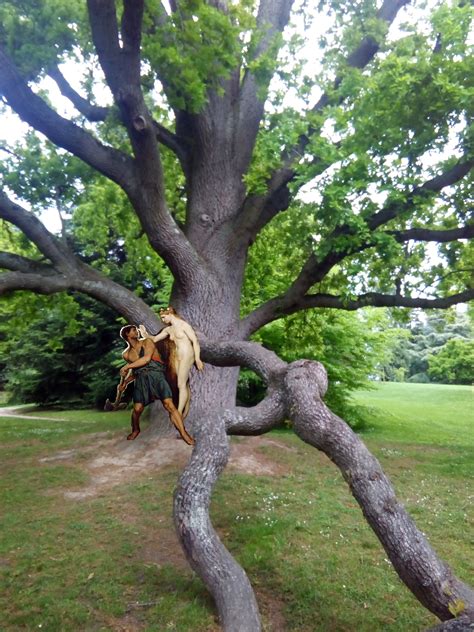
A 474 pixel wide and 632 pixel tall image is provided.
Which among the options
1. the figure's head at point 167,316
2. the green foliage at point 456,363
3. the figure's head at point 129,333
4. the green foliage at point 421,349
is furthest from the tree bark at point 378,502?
the green foliage at point 421,349

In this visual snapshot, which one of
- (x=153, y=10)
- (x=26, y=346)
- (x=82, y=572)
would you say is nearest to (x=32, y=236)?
(x=153, y=10)

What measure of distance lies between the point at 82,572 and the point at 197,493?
1.92m

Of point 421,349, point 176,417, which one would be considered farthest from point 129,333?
point 421,349

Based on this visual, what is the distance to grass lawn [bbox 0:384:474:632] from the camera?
406 centimetres

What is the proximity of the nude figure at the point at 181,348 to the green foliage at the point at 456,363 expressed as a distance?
28338mm

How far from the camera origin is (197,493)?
3879 millimetres

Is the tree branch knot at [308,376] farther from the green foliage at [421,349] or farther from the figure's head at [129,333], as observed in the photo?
the green foliage at [421,349]

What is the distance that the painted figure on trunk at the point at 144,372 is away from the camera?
4.82m

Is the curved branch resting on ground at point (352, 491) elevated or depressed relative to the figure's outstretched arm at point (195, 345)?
depressed

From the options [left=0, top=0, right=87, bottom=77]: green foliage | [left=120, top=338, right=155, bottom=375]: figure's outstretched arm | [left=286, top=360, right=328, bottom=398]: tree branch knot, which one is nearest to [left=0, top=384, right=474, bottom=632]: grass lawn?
[left=286, top=360, right=328, bottom=398]: tree branch knot

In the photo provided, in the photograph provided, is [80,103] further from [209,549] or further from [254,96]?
[209,549]

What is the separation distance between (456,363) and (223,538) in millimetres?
33043

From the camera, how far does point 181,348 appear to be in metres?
5.20

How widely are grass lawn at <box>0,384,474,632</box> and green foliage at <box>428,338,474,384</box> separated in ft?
77.3
